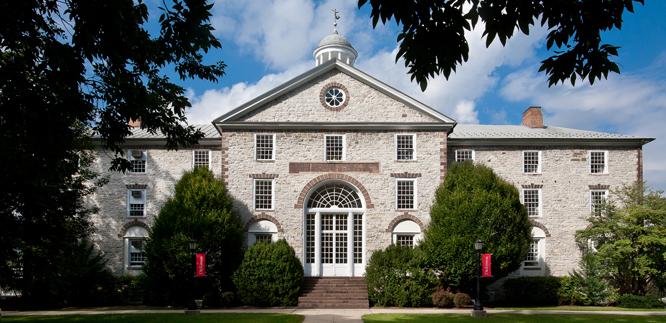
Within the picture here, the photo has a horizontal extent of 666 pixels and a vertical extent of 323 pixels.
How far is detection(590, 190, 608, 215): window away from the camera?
2896 centimetres

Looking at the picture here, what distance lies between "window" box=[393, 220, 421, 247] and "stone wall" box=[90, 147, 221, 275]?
1054 cm

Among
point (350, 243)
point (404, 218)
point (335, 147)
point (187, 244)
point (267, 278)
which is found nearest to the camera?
point (187, 244)

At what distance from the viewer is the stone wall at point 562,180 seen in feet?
94.4

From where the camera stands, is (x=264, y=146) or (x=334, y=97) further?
(x=334, y=97)

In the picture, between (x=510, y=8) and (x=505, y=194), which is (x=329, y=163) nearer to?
(x=505, y=194)

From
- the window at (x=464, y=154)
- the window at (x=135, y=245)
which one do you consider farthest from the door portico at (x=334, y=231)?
the window at (x=135, y=245)

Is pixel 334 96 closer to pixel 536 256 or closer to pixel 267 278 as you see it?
pixel 267 278

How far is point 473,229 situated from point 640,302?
30.8 feet

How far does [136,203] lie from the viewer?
2905 cm

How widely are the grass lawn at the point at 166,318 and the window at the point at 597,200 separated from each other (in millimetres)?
18925

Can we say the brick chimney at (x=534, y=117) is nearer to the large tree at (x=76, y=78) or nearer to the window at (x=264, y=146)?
the window at (x=264, y=146)

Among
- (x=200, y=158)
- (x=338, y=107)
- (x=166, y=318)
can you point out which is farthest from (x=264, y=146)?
(x=166, y=318)

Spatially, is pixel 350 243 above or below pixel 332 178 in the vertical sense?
below

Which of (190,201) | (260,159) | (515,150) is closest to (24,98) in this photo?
(190,201)
